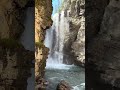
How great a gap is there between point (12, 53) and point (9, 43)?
31 cm

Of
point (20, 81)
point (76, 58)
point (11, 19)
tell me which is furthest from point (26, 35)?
point (76, 58)

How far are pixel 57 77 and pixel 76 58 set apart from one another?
8.61 metres

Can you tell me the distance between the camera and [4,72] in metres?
9.33

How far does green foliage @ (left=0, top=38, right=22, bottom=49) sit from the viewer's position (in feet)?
30.6

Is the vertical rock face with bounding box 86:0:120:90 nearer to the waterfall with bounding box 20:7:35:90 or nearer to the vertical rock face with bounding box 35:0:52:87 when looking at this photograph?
the waterfall with bounding box 20:7:35:90

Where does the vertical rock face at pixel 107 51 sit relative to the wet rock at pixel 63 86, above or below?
above

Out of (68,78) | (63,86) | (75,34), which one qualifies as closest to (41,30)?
(63,86)

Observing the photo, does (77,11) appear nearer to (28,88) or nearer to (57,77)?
(57,77)

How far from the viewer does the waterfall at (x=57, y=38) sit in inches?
1345

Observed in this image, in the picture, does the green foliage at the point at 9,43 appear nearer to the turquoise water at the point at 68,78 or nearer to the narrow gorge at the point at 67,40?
the turquoise water at the point at 68,78

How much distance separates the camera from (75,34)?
33031 mm

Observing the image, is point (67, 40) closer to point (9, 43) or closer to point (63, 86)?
point (63, 86)

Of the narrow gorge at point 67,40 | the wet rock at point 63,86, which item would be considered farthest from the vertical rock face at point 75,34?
the wet rock at point 63,86

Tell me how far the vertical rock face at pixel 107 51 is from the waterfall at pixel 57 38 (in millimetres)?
25207
